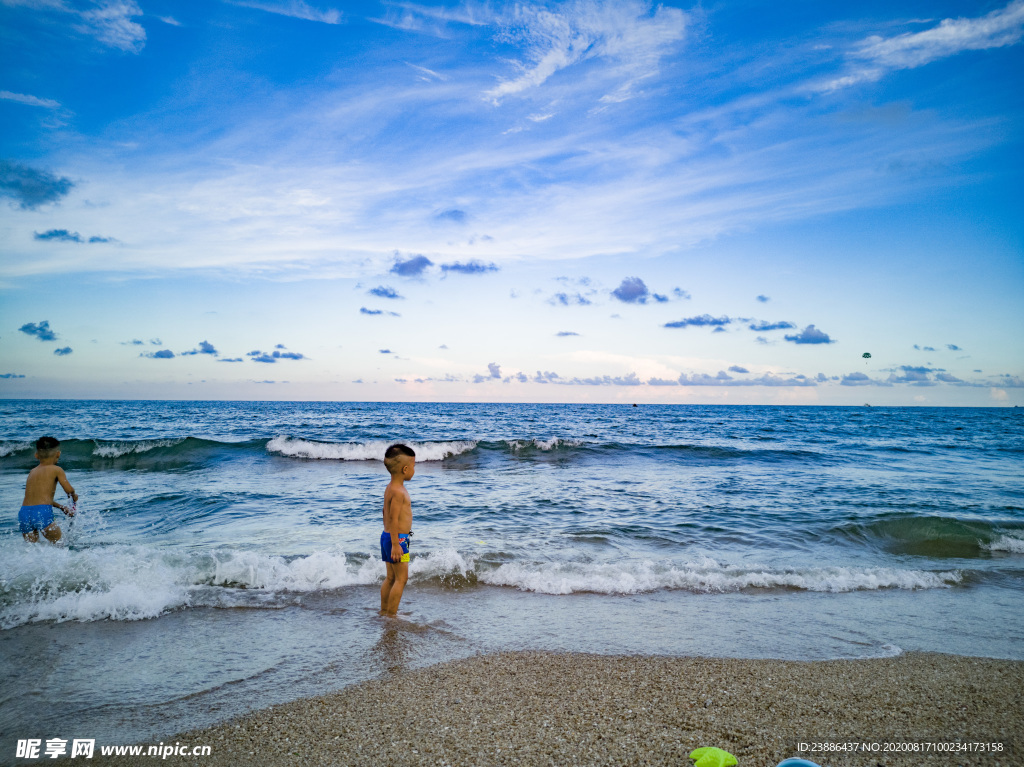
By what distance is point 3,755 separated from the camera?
12.0ft

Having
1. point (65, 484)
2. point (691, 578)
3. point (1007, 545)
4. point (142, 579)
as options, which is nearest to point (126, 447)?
point (65, 484)

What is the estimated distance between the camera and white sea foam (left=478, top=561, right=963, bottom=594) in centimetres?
752

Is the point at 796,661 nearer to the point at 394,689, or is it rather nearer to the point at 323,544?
the point at 394,689

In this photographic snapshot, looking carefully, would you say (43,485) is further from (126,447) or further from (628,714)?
(126,447)

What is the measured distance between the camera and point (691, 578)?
7.73 m

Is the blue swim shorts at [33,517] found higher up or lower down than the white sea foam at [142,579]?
higher up

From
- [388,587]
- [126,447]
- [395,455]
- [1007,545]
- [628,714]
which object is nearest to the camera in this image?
[628,714]

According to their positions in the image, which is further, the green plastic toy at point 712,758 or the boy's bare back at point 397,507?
the boy's bare back at point 397,507

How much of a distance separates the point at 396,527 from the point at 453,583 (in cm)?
200

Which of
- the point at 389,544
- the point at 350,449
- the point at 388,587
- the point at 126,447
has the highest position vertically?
the point at 389,544

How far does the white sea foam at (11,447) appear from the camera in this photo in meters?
21.4

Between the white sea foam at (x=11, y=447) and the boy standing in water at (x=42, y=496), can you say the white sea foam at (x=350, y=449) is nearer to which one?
the white sea foam at (x=11, y=447)

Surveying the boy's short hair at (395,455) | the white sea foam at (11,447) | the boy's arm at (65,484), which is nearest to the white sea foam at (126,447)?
the white sea foam at (11,447)

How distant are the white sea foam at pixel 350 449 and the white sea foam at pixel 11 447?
30.5ft
